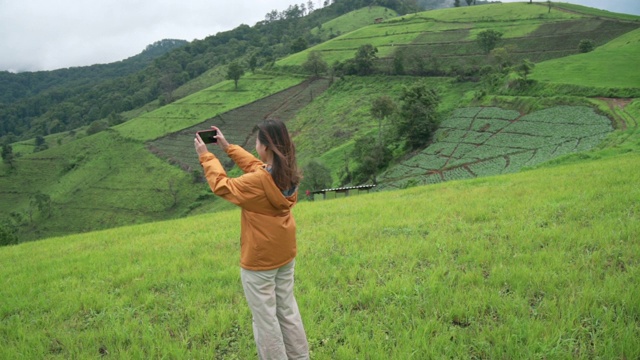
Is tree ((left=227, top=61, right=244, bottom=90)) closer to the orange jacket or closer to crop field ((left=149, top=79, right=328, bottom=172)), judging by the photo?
crop field ((left=149, top=79, right=328, bottom=172))

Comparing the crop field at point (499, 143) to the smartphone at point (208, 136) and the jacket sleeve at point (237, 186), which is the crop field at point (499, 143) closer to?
the smartphone at point (208, 136)

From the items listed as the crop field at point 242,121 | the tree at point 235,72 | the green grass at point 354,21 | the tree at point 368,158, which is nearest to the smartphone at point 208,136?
the tree at point 368,158

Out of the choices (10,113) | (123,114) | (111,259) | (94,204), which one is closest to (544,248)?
(111,259)

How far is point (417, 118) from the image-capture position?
171ft

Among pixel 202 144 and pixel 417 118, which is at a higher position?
pixel 202 144

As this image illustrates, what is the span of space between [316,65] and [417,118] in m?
49.5

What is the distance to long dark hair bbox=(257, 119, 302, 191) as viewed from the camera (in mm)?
3492

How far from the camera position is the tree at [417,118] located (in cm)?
5178

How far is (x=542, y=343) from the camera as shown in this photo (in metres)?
3.90

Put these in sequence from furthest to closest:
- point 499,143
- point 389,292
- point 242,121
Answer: point 242,121 < point 499,143 < point 389,292

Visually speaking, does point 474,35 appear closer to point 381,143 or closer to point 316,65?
point 316,65

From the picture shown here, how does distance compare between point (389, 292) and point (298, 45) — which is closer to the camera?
point (389, 292)

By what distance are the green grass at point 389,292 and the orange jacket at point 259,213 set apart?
4.61 feet

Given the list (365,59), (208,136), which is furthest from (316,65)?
(208,136)
